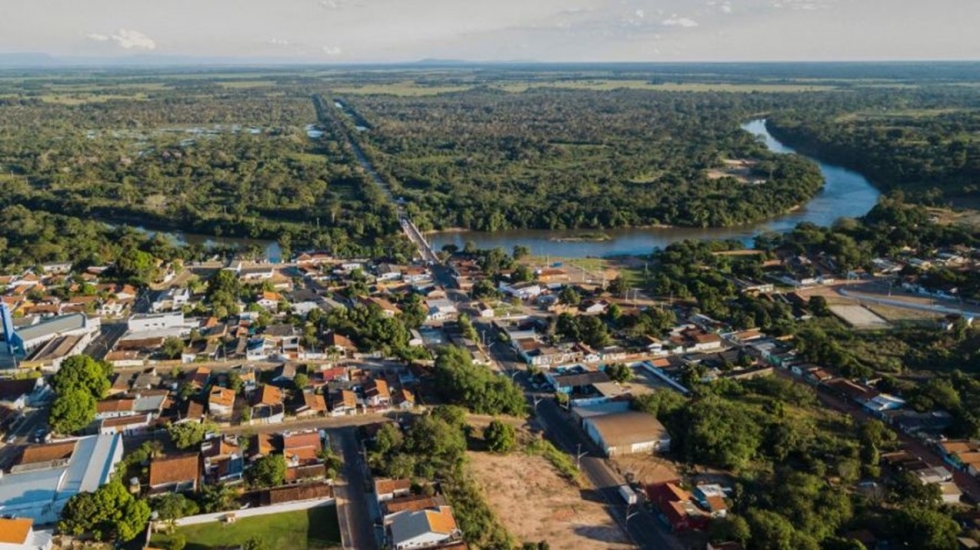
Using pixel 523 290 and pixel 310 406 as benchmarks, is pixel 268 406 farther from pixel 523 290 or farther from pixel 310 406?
pixel 523 290

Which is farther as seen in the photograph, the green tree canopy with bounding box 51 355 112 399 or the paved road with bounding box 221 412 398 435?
the green tree canopy with bounding box 51 355 112 399

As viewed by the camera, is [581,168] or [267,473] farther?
[581,168]

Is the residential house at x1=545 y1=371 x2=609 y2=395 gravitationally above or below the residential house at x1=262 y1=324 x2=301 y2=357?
below

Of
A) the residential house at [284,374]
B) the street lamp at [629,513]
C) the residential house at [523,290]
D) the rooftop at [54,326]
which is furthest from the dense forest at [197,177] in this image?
the street lamp at [629,513]

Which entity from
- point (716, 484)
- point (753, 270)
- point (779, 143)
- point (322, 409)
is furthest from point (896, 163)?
point (322, 409)

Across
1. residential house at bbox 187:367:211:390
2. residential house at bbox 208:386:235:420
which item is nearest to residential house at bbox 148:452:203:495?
residential house at bbox 208:386:235:420

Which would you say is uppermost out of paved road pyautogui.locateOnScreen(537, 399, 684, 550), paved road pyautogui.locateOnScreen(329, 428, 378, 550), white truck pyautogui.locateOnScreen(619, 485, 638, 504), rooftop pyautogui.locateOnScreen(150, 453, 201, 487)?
rooftop pyautogui.locateOnScreen(150, 453, 201, 487)

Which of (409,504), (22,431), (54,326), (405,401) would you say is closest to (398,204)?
(54,326)

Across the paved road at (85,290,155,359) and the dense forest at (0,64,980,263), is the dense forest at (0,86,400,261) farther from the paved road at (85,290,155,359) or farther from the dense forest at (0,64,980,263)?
the paved road at (85,290,155,359)
